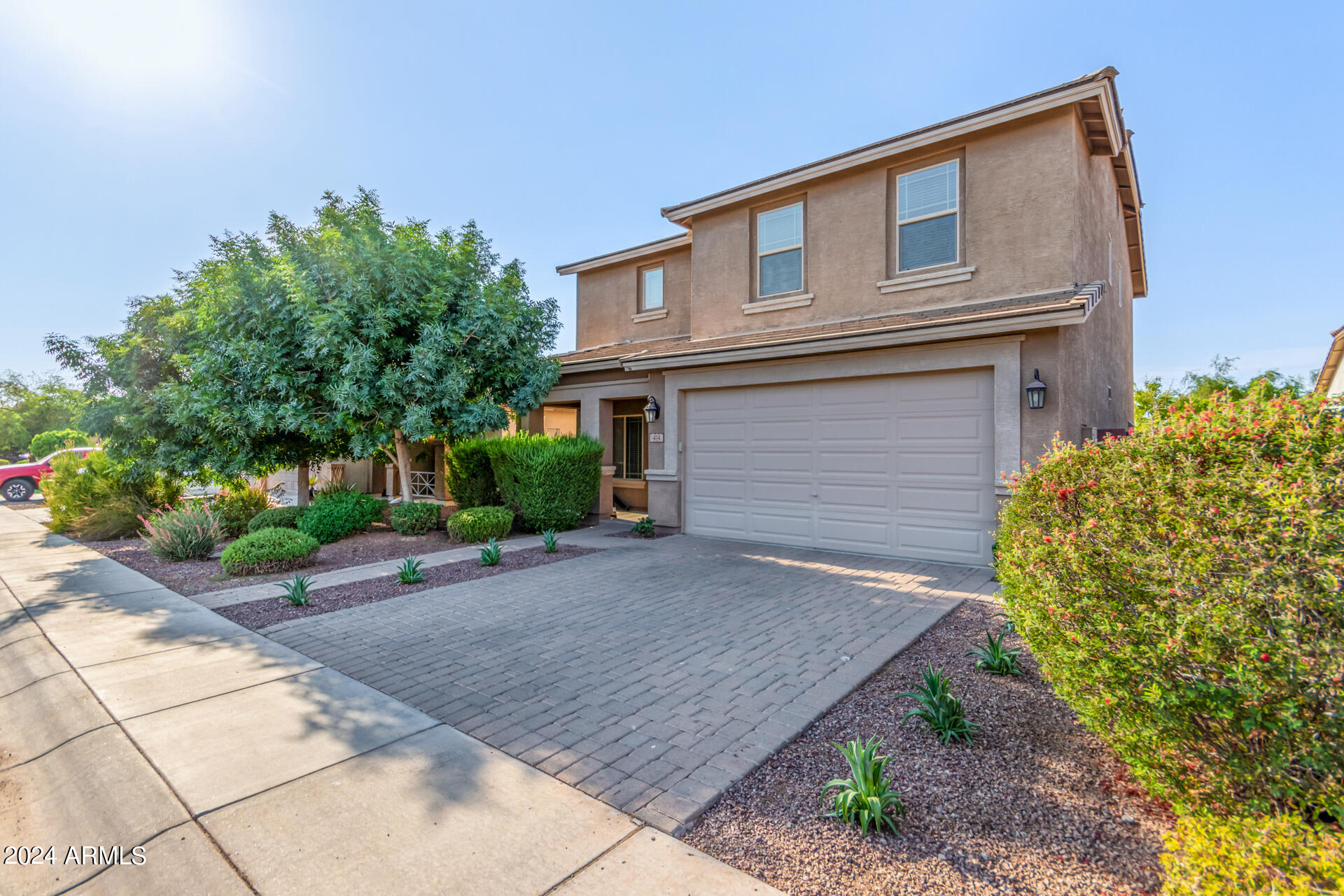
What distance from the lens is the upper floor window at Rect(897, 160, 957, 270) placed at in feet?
30.0

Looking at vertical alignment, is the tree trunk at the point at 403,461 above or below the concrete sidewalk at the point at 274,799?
above

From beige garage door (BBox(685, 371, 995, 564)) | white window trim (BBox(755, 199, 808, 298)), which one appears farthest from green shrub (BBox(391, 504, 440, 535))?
white window trim (BBox(755, 199, 808, 298))

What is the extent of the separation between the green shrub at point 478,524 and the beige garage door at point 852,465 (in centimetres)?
345

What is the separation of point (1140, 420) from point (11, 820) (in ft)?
18.9

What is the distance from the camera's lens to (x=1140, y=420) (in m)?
2.90

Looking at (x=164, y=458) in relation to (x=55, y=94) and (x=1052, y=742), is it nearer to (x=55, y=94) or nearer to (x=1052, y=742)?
(x=55, y=94)

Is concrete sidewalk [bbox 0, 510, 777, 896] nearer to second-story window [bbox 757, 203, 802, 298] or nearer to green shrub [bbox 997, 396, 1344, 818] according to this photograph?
green shrub [bbox 997, 396, 1344, 818]

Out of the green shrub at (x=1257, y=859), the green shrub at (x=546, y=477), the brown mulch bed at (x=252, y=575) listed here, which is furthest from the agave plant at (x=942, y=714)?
the green shrub at (x=546, y=477)

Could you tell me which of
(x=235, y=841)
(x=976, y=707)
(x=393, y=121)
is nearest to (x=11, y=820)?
(x=235, y=841)

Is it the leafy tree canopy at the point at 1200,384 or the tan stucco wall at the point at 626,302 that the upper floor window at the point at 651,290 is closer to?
the tan stucco wall at the point at 626,302

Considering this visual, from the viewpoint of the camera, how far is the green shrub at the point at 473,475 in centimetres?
1270

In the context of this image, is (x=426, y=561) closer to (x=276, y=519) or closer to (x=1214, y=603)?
(x=276, y=519)

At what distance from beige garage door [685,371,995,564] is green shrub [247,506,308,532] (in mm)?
7406

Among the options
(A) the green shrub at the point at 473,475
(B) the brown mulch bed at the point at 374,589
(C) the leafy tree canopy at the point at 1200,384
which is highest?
(C) the leafy tree canopy at the point at 1200,384
